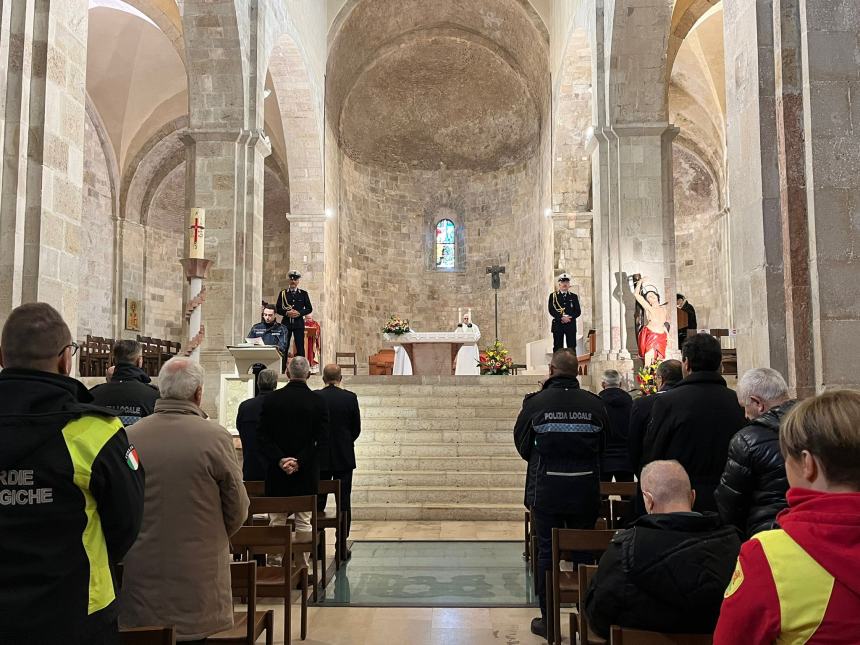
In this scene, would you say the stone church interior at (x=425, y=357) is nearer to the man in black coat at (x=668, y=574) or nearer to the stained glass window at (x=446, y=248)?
the man in black coat at (x=668, y=574)

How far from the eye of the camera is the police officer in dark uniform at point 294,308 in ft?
41.1

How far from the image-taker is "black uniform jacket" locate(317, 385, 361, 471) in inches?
257

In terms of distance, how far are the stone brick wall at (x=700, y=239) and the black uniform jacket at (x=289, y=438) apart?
18.4 metres

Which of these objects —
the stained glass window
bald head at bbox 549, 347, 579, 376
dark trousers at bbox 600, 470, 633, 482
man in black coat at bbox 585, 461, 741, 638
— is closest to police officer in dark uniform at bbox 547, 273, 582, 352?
dark trousers at bbox 600, 470, 633, 482

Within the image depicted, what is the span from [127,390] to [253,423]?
1.62 meters

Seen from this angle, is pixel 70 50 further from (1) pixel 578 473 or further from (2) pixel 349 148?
(2) pixel 349 148

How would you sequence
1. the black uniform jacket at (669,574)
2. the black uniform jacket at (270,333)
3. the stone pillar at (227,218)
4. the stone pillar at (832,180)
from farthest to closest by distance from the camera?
the stone pillar at (227,218) → the black uniform jacket at (270,333) → the stone pillar at (832,180) → the black uniform jacket at (669,574)

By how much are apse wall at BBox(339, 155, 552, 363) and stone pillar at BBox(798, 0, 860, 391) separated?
627 inches

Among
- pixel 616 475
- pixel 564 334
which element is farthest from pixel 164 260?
pixel 616 475

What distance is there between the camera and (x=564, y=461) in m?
4.51

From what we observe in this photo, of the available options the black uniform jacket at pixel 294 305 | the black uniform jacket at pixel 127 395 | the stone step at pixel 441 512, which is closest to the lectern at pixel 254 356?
the stone step at pixel 441 512

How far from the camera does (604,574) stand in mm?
2432

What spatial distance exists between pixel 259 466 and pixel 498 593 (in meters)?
2.20

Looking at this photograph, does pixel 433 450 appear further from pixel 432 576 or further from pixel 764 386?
pixel 764 386
